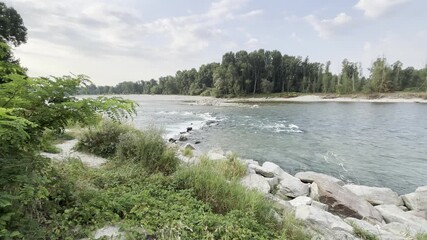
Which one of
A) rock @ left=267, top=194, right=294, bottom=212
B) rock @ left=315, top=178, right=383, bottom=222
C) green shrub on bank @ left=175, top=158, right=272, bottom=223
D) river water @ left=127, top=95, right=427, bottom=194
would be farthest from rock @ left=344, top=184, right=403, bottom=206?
green shrub on bank @ left=175, top=158, right=272, bottom=223

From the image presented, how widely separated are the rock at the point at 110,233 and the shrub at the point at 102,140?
4090mm

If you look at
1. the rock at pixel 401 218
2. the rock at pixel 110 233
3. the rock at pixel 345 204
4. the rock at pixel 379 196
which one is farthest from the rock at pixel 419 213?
the rock at pixel 110 233

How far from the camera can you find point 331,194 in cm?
701

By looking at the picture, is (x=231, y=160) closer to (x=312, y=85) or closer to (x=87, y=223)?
(x=87, y=223)

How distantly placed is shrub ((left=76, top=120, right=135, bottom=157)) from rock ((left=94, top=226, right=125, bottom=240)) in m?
4.09

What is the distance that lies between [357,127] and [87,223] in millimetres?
23988

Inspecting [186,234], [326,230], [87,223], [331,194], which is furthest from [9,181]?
[331,194]

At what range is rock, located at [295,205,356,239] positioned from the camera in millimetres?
4371

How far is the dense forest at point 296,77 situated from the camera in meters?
73.3

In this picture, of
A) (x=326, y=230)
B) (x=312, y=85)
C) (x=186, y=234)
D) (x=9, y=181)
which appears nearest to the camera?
(x=9, y=181)

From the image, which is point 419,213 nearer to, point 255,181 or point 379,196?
point 379,196

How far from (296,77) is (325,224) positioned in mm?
92885

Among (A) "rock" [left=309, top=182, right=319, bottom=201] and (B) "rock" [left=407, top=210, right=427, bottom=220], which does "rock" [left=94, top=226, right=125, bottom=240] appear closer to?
(A) "rock" [left=309, top=182, right=319, bottom=201]

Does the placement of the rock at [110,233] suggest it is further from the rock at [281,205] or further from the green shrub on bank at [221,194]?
the rock at [281,205]
